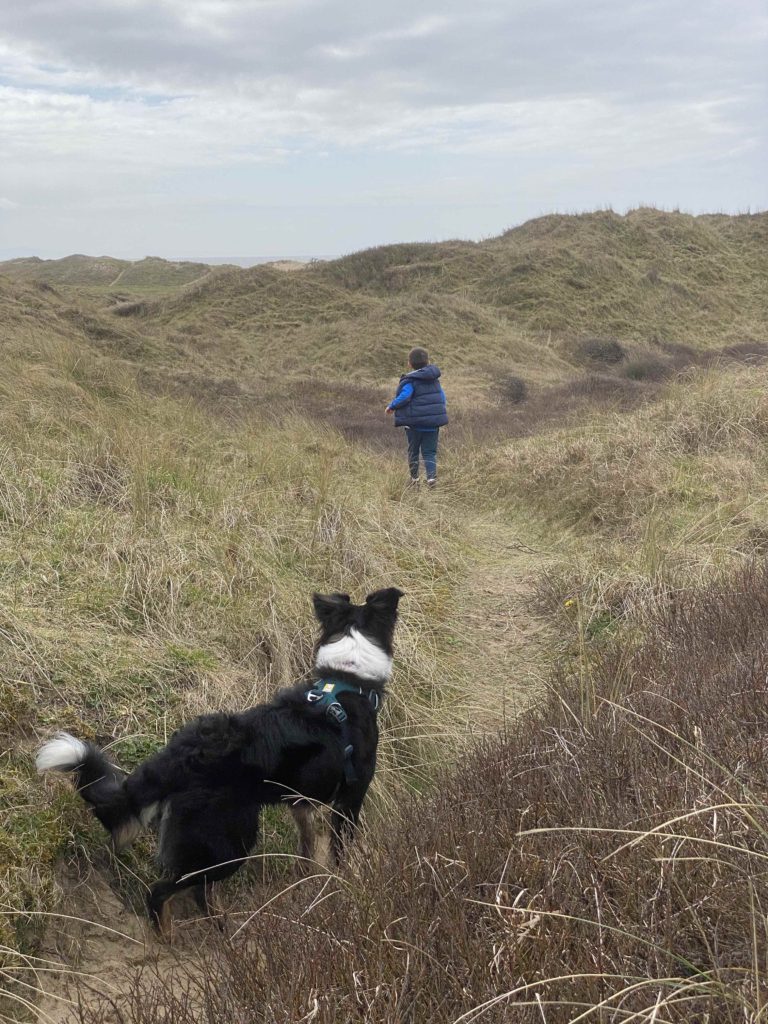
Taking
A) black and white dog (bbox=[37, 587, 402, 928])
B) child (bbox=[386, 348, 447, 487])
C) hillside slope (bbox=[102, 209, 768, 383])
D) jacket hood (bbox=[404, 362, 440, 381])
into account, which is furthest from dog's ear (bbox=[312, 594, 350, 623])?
hillside slope (bbox=[102, 209, 768, 383])

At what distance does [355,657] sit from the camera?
3.54m

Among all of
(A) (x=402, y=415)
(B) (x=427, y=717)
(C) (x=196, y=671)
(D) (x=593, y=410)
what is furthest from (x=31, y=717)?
(D) (x=593, y=410)

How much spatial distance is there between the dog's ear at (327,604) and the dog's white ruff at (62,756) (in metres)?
1.19

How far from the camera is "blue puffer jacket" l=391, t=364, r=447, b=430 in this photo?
Answer: 32.1 ft

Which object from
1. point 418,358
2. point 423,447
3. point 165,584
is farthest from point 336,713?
point 418,358

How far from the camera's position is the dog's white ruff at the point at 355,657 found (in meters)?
3.52

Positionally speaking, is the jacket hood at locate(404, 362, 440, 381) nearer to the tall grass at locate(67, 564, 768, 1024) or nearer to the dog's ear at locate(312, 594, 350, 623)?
the dog's ear at locate(312, 594, 350, 623)

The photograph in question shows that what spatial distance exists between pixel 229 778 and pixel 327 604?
970mm

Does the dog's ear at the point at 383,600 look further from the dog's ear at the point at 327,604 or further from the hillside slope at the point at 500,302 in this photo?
the hillside slope at the point at 500,302

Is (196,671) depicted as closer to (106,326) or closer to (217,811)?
(217,811)

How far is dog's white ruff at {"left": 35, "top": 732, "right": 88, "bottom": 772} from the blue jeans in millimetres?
7233

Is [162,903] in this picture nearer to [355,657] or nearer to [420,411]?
[355,657]

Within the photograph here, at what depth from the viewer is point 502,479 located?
9664mm

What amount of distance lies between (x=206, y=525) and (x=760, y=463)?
6.32 m
